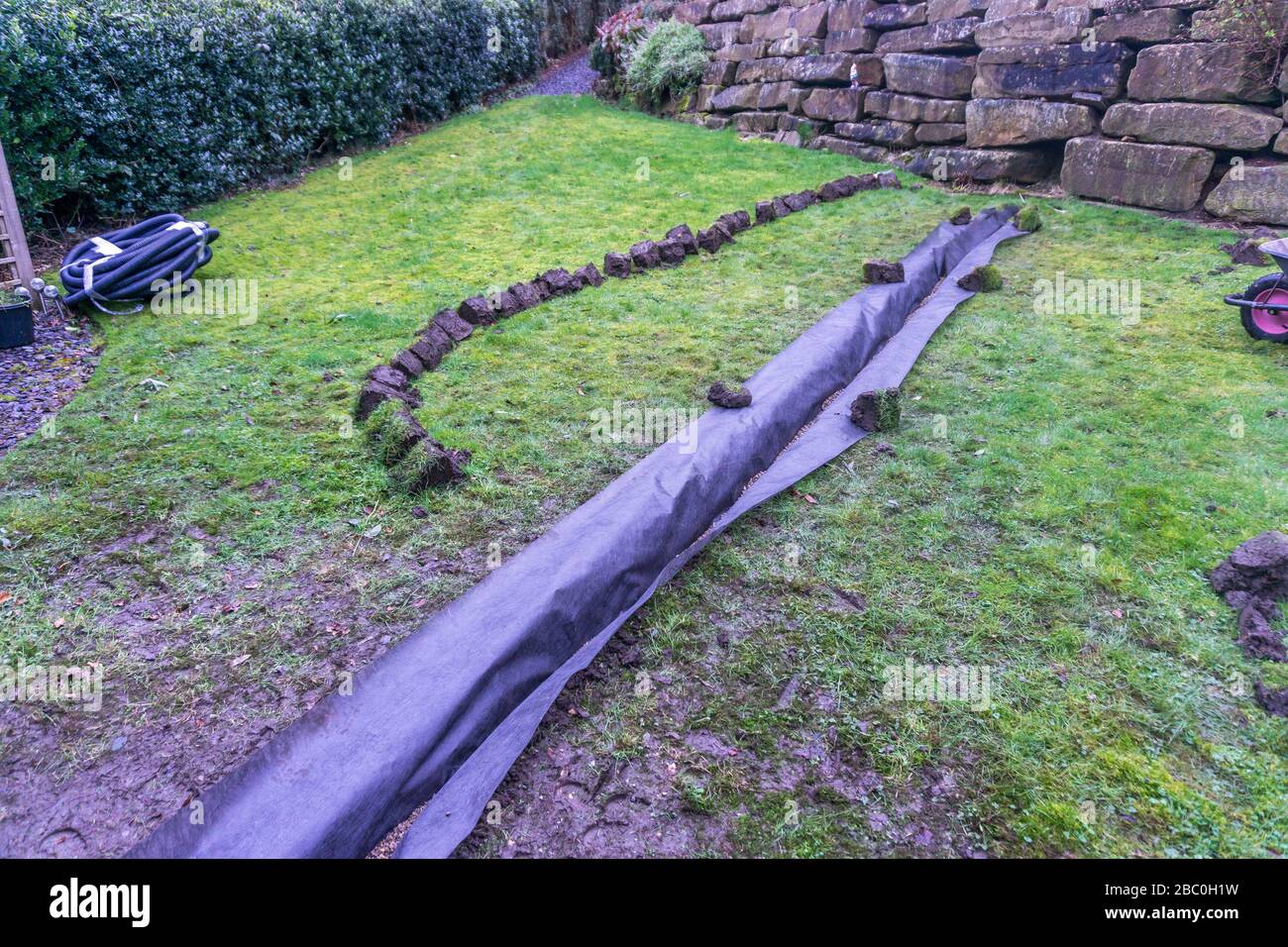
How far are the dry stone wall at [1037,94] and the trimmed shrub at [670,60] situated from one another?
110 centimetres

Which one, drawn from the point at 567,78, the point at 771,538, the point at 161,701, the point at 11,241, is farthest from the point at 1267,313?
the point at 567,78

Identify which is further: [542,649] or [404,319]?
[404,319]

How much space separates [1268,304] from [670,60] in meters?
12.1

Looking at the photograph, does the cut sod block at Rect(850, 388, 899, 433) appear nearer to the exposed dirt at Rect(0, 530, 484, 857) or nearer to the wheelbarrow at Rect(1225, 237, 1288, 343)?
the exposed dirt at Rect(0, 530, 484, 857)

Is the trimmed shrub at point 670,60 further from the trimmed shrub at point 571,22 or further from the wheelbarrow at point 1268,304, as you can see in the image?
the wheelbarrow at point 1268,304

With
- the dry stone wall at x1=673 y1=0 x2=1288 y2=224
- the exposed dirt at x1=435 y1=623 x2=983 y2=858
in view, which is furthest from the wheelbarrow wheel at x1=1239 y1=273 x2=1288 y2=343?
the exposed dirt at x1=435 y1=623 x2=983 y2=858

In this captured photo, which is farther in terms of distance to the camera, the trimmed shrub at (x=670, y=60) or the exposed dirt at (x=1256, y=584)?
the trimmed shrub at (x=670, y=60)

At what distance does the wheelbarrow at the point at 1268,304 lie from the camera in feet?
16.1

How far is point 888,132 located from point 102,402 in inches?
418

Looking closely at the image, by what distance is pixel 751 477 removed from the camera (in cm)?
384

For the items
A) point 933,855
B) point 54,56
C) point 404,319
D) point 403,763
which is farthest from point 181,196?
point 933,855

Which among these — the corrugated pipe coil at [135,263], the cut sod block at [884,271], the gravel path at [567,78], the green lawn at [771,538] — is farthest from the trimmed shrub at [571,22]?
the cut sod block at [884,271]

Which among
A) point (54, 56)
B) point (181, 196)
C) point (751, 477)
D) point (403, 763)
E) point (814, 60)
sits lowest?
point (403, 763)
